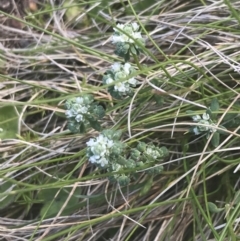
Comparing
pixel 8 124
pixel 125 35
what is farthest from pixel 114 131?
pixel 8 124

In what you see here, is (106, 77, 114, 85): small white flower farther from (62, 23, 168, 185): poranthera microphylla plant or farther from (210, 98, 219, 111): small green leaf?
(210, 98, 219, 111): small green leaf

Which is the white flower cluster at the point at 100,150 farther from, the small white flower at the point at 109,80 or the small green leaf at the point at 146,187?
the small green leaf at the point at 146,187

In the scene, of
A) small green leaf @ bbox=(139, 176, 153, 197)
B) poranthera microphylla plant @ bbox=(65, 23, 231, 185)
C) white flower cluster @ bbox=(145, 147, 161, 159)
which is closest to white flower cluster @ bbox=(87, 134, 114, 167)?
poranthera microphylla plant @ bbox=(65, 23, 231, 185)

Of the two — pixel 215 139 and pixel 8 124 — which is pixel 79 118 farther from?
pixel 8 124

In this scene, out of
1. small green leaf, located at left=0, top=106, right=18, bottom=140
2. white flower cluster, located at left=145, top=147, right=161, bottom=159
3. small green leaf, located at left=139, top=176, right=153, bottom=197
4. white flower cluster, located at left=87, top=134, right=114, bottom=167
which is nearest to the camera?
white flower cluster, located at left=87, top=134, right=114, bottom=167

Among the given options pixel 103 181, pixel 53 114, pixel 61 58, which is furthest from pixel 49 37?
pixel 103 181

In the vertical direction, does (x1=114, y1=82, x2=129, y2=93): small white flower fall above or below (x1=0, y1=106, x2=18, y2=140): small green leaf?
above
